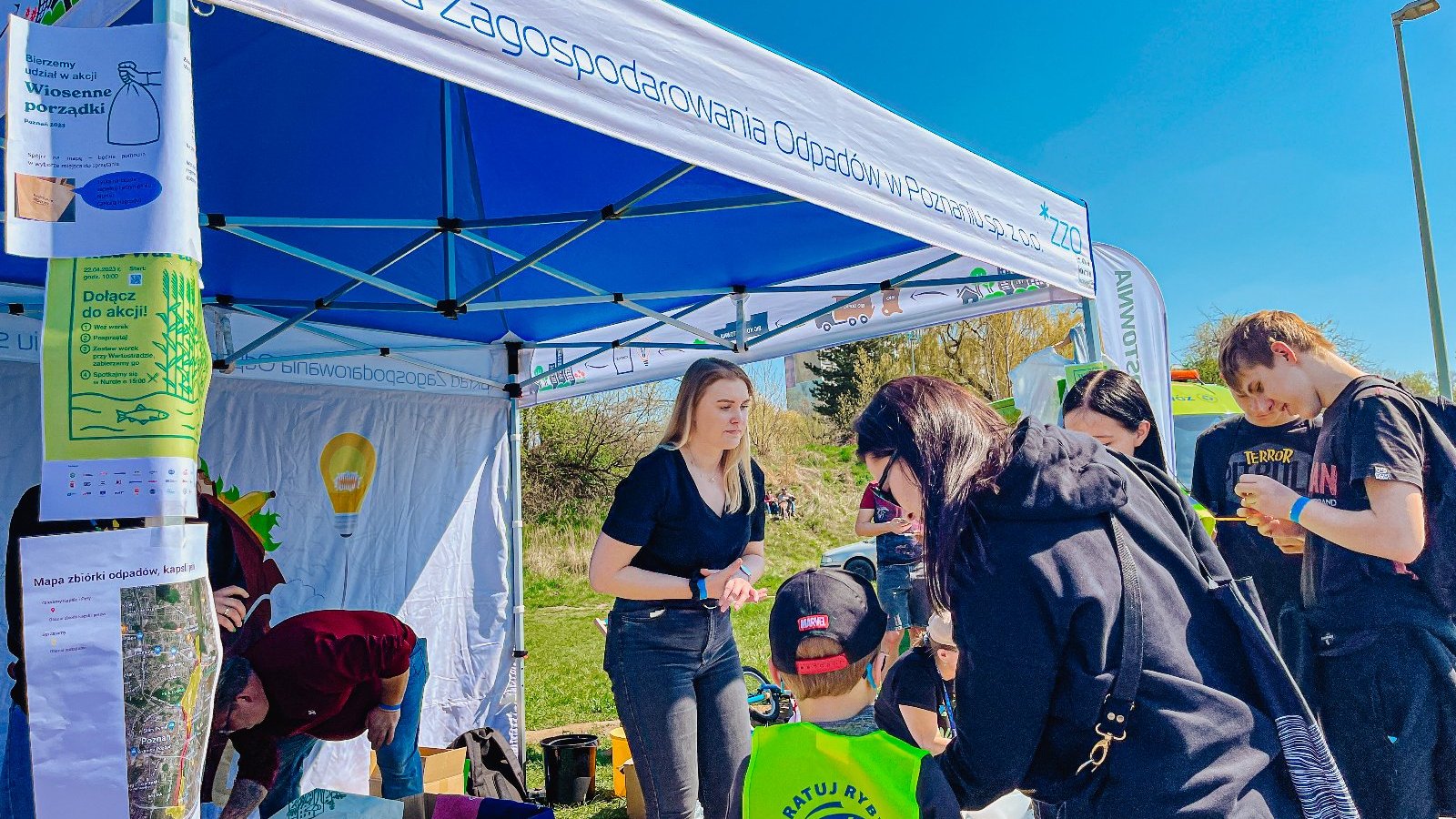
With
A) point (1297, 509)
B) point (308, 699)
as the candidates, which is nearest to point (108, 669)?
point (308, 699)

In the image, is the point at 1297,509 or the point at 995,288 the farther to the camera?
the point at 995,288

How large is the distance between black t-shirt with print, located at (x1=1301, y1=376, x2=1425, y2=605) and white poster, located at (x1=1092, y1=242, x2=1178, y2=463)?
6.70 ft

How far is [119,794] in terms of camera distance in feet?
3.46

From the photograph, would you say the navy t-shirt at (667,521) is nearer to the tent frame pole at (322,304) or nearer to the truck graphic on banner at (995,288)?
the tent frame pole at (322,304)

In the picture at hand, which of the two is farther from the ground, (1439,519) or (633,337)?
(633,337)

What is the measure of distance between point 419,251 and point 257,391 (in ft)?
4.19

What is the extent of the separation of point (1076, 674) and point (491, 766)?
13.0 ft

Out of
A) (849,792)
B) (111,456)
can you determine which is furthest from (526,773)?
(111,456)

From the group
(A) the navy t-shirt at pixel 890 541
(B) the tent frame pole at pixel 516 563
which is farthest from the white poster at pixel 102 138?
(A) the navy t-shirt at pixel 890 541

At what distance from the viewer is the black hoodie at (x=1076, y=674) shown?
1200 millimetres

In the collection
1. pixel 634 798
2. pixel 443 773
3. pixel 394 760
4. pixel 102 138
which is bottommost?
pixel 634 798

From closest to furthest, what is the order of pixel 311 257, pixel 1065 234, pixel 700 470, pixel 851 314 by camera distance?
pixel 700 470, pixel 311 257, pixel 1065 234, pixel 851 314

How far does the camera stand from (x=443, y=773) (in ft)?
13.2

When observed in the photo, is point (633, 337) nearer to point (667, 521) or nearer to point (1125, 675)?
point (667, 521)
